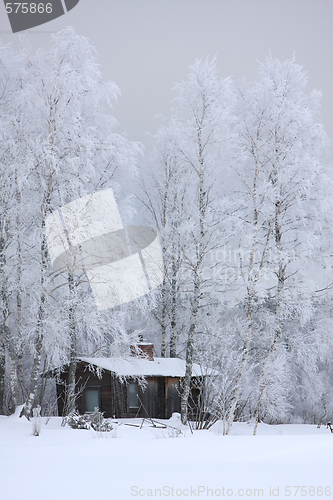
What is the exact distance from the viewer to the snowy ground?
432 centimetres

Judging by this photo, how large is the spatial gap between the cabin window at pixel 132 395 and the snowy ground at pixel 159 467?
877cm

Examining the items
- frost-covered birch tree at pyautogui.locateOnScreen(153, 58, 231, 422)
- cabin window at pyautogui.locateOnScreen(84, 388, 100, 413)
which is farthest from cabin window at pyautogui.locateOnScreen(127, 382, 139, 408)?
frost-covered birch tree at pyautogui.locateOnScreen(153, 58, 231, 422)

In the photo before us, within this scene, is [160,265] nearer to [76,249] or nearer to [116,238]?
[116,238]

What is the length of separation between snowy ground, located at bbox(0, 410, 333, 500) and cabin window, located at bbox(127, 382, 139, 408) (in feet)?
28.8

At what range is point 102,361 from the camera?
15.2 meters

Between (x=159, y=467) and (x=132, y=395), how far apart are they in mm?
11938

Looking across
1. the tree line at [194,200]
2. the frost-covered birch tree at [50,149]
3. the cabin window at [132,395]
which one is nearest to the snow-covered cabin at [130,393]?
the cabin window at [132,395]

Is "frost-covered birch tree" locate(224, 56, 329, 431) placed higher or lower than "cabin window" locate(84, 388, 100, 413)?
higher

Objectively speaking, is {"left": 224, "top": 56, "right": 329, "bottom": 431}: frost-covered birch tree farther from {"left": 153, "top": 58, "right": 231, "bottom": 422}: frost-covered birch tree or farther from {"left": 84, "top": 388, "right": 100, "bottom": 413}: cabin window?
{"left": 84, "top": 388, "right": 100, "bottom": 413}: cabin window

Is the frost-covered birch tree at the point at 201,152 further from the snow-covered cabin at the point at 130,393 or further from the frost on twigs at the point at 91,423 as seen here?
→ the snow-covered cabin at the point at 130,393

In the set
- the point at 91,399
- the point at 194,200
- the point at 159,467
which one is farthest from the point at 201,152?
the point at 91,399

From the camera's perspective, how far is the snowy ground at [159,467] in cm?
432

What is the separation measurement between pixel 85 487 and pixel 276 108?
10755mm

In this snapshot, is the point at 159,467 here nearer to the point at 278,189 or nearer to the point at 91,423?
the point at 91,423
